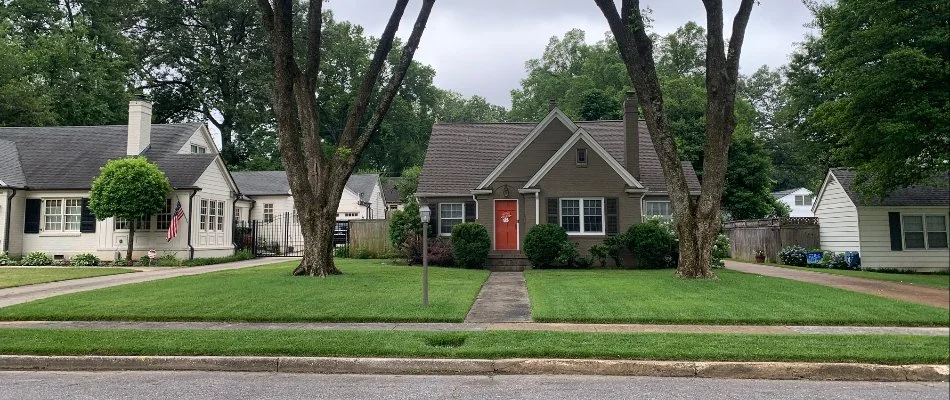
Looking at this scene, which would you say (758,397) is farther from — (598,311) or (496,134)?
(496,134)

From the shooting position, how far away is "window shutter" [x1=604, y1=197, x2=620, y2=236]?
22.2 meters

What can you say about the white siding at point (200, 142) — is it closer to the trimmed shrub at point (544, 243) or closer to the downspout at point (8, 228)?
the downspout at point (8, 228)

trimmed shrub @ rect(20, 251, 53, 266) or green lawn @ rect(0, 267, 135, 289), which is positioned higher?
trimmed shrub @ rect(20, 251, 53, 266)

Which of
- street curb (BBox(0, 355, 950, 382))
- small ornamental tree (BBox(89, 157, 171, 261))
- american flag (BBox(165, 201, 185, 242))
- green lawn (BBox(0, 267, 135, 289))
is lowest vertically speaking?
street curb (BBox(0, 355, 950, 382))

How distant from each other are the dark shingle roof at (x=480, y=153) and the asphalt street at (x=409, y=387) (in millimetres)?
17176

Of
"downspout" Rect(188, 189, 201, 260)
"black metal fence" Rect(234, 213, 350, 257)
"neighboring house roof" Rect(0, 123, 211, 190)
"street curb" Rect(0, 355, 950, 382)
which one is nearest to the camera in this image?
"street curb" Rect(0, 355, 950, 382)

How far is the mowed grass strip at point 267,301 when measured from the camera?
10.4 metres

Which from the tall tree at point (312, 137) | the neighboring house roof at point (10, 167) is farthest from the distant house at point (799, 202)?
the neighboring house roof at point (10, 167)

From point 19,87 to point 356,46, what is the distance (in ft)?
102

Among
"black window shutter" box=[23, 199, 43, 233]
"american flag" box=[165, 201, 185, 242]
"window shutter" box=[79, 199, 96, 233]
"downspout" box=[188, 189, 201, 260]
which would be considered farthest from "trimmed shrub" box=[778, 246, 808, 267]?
"black window shutter" box=[23, 199, 43, 233]

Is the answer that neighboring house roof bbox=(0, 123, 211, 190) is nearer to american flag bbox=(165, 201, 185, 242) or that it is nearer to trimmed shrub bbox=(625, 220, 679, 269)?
american flag bbox=(165, 201, 185, 242)

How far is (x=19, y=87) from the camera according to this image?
3144 cm

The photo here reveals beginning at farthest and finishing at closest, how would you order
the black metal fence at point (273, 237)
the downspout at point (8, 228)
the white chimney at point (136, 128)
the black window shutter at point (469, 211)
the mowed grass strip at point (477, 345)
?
the black metal fence at point (273, 237)
the white chimney at point (136, 128)
the black window shutter at point (469, 211)
the downspout at point (8, 228)
the mowed grass strip at point (477, 345)

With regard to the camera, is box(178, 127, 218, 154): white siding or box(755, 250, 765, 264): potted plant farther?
box(755, 250, 765, 264): potted plant
